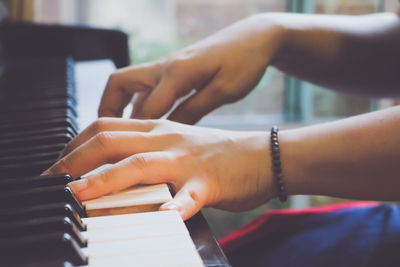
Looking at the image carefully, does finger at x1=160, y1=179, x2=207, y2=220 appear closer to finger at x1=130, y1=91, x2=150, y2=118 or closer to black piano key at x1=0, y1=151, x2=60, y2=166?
black piano key at x1=0, y1=151, x2=60, y2=166

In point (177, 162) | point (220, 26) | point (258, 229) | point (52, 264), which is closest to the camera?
point (52, 264)

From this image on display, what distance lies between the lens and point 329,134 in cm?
65

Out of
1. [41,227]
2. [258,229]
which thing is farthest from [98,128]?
[258,229]

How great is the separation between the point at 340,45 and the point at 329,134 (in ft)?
1.52

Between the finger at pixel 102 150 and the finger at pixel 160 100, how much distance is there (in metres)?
0.20

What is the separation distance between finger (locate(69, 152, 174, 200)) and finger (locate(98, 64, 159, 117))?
28cm

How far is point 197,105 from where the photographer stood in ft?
2.76

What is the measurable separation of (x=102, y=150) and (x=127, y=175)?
0.06m

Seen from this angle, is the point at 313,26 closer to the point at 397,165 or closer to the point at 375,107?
the point at 397,165

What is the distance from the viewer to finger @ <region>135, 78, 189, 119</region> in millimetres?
776

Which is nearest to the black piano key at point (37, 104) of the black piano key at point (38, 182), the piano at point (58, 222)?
the piano at point (58, 222)

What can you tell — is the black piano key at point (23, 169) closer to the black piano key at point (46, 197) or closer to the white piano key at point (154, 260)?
the black piano key at point (46, 197)

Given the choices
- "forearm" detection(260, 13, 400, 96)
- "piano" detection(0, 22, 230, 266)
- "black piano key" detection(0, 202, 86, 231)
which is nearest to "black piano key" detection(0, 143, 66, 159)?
"piano" detection(0, 22, 230, 266)

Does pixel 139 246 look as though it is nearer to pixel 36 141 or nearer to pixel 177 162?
pixel 177 162
